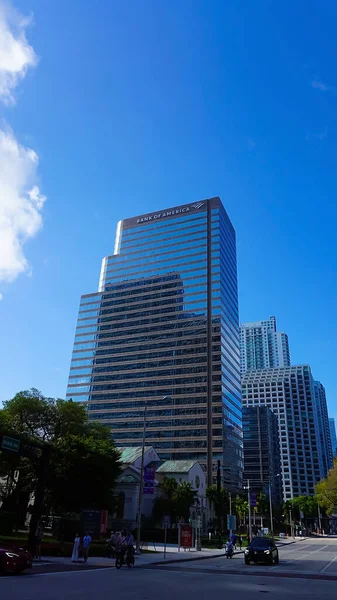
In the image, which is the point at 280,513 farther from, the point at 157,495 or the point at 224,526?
the point at 157,495

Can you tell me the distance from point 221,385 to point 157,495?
56806 millimetres

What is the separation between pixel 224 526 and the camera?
87688 millimetres

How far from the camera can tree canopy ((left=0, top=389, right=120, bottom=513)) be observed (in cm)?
4197

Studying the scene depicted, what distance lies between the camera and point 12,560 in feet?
58.1

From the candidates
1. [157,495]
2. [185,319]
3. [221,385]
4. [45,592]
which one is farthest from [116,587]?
[185,319]

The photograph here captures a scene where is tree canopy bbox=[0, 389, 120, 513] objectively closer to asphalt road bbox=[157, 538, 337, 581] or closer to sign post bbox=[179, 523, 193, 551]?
sign post bbox=[179, 523, 193, 551]

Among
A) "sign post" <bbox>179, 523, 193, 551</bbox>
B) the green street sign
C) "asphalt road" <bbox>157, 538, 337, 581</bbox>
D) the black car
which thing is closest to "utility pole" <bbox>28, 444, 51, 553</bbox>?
the green street sign

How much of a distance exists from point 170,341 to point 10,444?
108698 mm

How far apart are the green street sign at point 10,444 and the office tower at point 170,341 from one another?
93.5 meters

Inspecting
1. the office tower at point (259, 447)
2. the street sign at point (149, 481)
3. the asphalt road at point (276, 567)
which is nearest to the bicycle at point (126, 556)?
the asphalt road at point (276, 567)

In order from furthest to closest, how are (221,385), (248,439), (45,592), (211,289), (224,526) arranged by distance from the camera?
1. (248,439)
2. (211,289)
3. (221,385)
4. (224,526)
5. (45,592)

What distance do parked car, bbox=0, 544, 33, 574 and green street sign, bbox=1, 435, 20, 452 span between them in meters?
5.31

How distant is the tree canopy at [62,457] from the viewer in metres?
42.0

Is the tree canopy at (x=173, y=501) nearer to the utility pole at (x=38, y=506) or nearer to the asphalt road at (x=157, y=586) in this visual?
the utility pole at (x=38, y=506)
